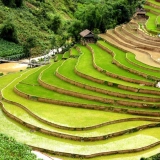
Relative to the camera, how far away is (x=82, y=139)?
84.0 ft

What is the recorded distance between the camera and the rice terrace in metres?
25.2

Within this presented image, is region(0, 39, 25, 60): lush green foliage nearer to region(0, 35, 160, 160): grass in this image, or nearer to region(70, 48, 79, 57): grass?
region(70, 48, 79, 57): grass

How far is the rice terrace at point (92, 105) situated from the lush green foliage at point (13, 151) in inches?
194

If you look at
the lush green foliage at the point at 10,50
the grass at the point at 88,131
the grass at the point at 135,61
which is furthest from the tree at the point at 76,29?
the grass at the point at 88,131

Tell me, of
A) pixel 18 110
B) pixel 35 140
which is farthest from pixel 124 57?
pixel 35 140

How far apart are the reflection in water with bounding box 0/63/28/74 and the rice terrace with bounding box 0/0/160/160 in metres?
4.47

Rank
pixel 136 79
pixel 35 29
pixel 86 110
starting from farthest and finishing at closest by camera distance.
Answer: pixel 35 29, pixel 136 79, pixel 86 110

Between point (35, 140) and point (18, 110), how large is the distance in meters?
5.12

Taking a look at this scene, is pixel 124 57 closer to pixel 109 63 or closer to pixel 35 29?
pixel 109 63

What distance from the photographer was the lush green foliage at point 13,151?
18.2m

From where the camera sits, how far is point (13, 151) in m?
18.9

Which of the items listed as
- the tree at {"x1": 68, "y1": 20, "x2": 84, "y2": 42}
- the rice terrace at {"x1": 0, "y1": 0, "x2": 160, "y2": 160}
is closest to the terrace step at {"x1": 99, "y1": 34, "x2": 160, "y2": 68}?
the rice terrace at {"x1": 0, "y1": 0, "x2": 160, "y2": 160}

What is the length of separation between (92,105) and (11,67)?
19.7 metres

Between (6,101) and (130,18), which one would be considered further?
(130,18)
